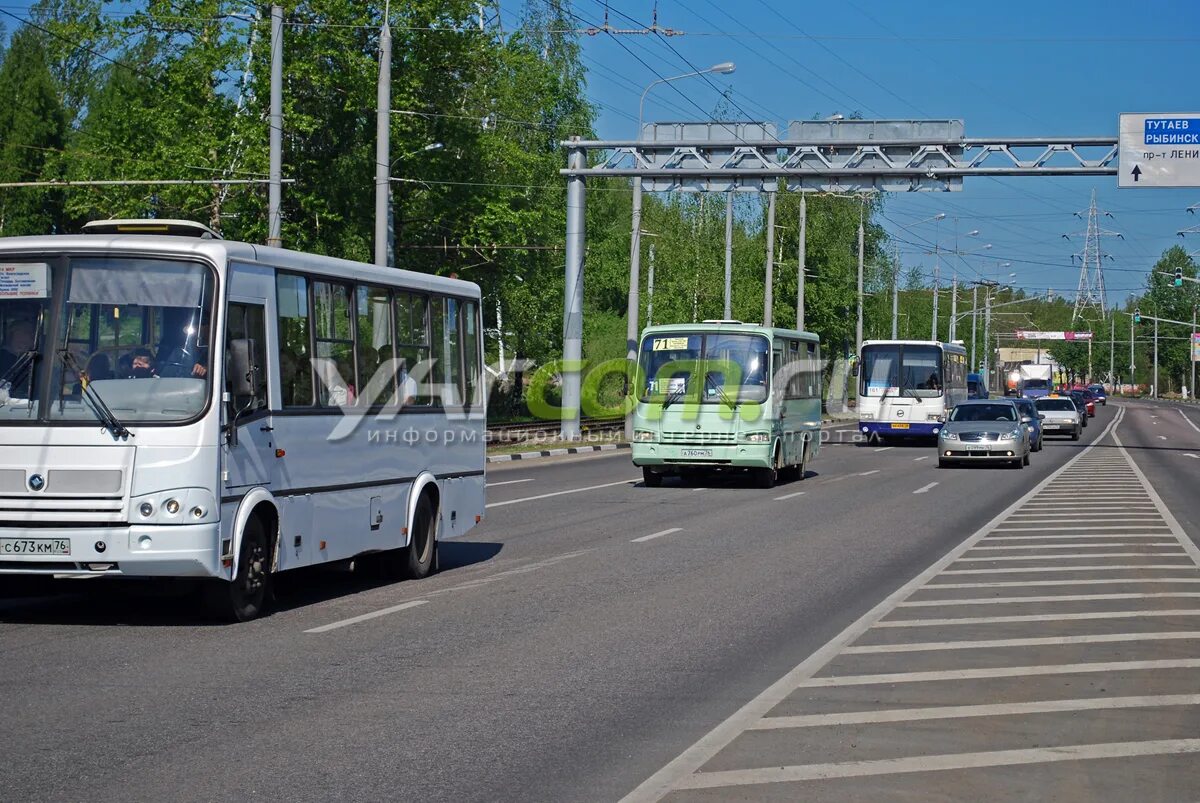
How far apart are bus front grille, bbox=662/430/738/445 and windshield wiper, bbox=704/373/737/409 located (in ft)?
1.72

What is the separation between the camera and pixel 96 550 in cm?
1003

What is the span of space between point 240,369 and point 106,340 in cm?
89

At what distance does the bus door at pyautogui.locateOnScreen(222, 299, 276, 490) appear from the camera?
10.5 m

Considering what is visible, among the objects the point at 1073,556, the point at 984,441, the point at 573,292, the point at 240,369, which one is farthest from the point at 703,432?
the point at 240,369

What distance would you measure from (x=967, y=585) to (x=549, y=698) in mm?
6378

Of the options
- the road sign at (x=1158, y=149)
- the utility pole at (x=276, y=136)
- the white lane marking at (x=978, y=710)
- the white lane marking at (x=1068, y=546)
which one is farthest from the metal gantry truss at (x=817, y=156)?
the white lane marking at (x=978, y=710)

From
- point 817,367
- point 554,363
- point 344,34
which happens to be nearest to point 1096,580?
point 817,367

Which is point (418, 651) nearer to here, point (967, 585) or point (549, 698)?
point (549, 698)

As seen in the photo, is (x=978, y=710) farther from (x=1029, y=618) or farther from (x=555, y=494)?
(x=555, y=494)

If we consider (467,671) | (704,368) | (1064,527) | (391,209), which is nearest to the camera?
(467,671)

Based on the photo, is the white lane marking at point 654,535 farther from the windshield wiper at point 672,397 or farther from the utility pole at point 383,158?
the utility pole at point 383,158

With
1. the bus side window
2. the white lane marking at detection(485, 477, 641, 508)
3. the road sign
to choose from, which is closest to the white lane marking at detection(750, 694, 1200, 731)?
the bus side window

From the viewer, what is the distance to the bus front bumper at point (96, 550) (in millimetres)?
10023

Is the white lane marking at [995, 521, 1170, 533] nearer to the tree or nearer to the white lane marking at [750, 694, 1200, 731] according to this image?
the white lane marking at [750, 694, 1200, 731]
